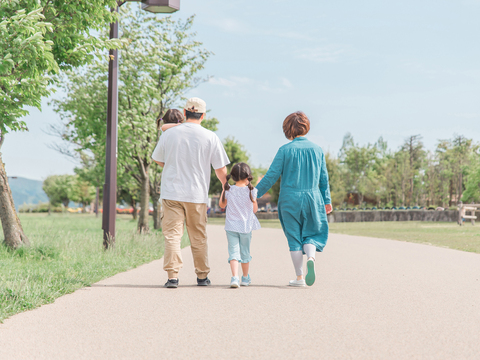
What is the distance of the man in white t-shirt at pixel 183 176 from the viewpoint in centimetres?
561

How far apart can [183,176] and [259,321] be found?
2.14 m

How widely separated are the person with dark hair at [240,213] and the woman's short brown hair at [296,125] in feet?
2.34

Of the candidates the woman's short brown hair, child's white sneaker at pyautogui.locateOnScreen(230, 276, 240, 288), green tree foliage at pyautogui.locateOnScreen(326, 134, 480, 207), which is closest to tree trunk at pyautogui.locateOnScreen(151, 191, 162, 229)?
the woman's short brown hair

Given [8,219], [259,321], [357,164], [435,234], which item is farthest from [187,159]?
[357,164]

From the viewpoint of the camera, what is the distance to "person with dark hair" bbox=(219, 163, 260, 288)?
5.79m

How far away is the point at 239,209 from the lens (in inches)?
229

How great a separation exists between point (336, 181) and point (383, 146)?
33.0 m

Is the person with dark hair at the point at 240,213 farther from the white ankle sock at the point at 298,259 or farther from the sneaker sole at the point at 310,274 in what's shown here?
the sneaker sole at the point at 310,274

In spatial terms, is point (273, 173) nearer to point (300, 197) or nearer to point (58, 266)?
point (300, 197)

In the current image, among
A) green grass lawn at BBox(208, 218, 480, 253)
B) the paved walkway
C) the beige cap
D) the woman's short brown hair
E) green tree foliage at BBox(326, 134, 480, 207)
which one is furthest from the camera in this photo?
green tree foliage at BBox(326, 134, 480, 207)

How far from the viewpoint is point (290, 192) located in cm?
583

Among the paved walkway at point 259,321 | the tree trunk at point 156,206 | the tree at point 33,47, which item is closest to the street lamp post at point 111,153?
the tree at point 33,47

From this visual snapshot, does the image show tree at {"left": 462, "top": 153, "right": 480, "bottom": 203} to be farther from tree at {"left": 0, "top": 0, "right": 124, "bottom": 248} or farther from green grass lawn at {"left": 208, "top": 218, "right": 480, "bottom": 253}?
tree at {"left": 0, "top": 0, "right": 124, "bottom": 248}

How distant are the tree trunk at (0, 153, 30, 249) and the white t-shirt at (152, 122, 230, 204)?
15.9 ft
